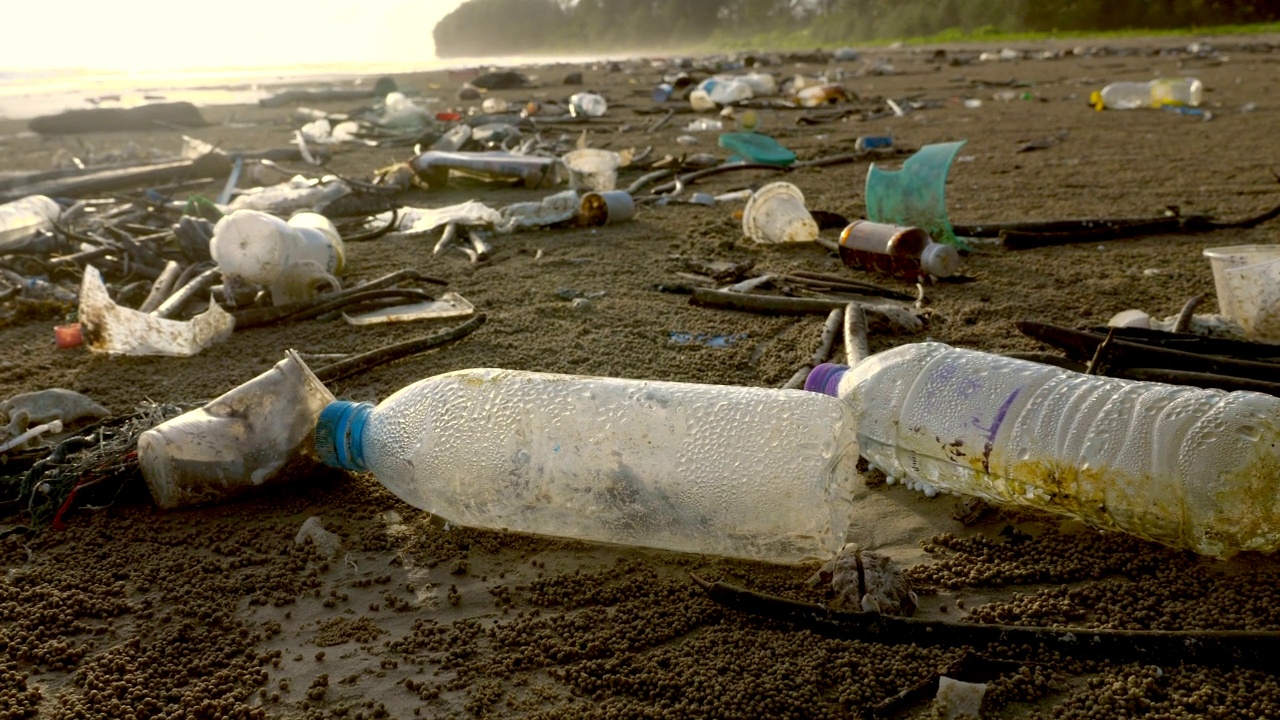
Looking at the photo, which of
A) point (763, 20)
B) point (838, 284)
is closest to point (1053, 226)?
point (838, 284)

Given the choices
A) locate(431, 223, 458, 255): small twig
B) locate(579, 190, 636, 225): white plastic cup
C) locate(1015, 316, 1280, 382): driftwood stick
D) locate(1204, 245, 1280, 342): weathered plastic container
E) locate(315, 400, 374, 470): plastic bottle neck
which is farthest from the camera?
locate(579, 190, 636, 225): white plastic cup

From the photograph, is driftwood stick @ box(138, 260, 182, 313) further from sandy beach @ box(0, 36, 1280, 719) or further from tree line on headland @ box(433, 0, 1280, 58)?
tree line on headland @ box(433, 0, 1280, 58)

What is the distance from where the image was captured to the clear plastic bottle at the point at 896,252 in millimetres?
3439

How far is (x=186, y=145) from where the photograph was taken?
7.84m

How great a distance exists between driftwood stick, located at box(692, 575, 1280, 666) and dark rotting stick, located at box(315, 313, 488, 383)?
5.00ft

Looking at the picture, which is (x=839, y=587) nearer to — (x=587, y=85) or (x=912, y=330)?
(x=912, y=330)

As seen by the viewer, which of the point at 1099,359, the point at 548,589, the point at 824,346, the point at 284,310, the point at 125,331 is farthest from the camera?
the point at 284,310

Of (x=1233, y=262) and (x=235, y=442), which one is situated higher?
(x=1233, y=262)

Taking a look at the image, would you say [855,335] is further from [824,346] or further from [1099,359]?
[1099,359]

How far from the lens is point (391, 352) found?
286cm

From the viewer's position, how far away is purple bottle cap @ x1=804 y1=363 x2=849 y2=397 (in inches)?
80.3

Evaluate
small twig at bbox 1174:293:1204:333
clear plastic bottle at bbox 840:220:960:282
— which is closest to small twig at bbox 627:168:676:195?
clear plastic bottle at bbox 840:220:960:282

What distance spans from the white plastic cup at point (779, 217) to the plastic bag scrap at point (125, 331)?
2352 mm

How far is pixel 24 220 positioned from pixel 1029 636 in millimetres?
5141
